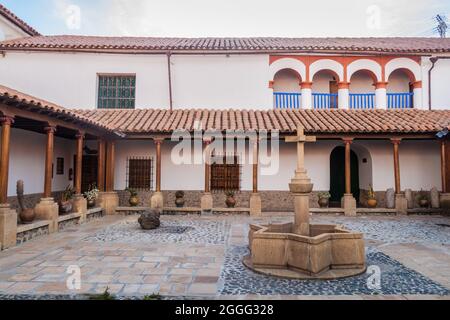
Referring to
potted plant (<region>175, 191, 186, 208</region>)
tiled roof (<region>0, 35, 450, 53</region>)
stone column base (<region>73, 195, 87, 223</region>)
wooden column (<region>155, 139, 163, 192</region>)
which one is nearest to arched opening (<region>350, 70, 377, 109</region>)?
tiled roof (<region>0, 35, 450, 53</region>)

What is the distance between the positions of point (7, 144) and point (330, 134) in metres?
10.3

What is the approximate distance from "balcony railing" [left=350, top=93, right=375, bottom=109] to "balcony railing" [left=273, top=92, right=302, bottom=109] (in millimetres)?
2664

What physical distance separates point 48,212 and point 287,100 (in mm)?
10796

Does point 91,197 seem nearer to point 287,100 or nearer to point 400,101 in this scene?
point 287,100

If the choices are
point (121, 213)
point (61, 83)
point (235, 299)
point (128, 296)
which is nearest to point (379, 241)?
point (235, 299)

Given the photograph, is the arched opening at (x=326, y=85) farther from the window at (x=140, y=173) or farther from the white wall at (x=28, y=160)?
the white wall at (x=28, y=160)

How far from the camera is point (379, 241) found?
7.43 m

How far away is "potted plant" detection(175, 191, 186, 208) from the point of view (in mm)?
12023

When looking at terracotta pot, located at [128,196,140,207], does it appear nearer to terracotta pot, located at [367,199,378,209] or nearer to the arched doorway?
→ the arched doorway

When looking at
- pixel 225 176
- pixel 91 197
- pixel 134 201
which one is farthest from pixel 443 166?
pixel 91 197

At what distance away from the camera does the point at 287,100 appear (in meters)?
14.1

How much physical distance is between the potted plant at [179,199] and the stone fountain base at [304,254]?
716 cm
